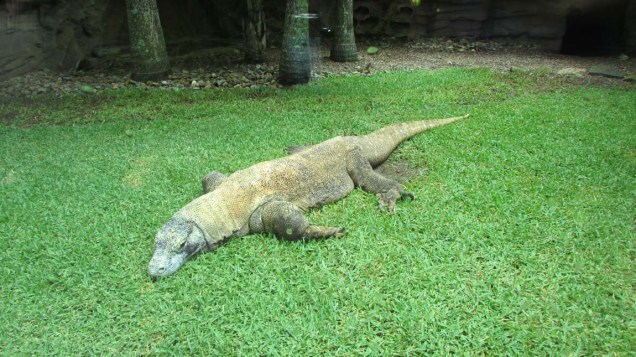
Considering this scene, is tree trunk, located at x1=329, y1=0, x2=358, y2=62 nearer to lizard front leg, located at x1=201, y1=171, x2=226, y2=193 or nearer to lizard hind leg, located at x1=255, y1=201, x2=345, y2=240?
lizard front leg, located at x1=201, y1=171, x2=226, y2=193

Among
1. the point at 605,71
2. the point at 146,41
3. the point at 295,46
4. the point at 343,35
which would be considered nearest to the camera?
the point at 295,46

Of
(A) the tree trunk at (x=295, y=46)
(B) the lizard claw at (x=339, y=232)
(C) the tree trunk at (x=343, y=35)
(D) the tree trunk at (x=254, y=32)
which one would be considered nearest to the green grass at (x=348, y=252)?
(B) the lizard claw at (x=339, y=232)

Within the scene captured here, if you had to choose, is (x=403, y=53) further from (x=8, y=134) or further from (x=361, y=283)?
(x=361, y=283)

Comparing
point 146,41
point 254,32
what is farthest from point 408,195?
point 254,32

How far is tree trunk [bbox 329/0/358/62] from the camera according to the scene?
24.7 feet

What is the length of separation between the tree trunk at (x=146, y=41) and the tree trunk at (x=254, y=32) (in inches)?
56.9

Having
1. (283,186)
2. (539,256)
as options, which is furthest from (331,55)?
(539,256)

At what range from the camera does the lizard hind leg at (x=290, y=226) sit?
2658mm

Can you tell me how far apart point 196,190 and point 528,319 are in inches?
91.8

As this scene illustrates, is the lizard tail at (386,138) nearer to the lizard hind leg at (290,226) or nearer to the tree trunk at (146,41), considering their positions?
the lizard hind leg at (290,226)

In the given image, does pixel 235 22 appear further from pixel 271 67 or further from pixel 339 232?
pixel 339 232

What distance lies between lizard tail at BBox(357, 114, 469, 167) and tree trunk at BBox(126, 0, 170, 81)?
4013 mm

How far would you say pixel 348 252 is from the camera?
8.39 ft

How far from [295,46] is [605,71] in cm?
448
